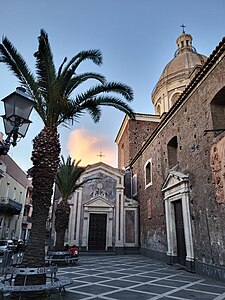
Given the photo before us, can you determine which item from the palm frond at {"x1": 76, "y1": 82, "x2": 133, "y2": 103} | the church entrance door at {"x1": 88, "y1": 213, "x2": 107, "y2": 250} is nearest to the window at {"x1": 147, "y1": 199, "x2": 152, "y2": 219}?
the church entrance door at {"x1": 88, "y1": 213, "x2": 107, "y2": 250}

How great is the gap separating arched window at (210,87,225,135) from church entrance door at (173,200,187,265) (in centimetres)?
448

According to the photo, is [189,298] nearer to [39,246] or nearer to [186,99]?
[39,246]

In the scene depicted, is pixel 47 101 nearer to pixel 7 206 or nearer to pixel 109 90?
pixel 109 90

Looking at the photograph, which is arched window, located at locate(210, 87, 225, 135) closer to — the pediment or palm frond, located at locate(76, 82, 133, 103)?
palm frond, located at locate(76, 82, 133, 103)

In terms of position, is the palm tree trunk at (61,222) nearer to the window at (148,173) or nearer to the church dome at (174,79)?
the window at (148,173)

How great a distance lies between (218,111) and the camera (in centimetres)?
887

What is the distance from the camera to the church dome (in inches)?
864

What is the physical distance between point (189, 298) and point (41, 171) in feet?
15.7

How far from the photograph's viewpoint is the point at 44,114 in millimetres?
6824

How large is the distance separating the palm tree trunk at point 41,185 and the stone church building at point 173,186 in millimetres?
5382

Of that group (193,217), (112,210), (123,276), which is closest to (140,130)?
(112,210)

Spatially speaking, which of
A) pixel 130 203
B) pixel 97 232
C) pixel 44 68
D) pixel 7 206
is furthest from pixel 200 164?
pixel 7 206

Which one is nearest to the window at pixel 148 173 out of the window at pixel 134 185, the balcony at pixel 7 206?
the window at pixel 134 185

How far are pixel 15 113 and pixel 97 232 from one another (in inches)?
620
